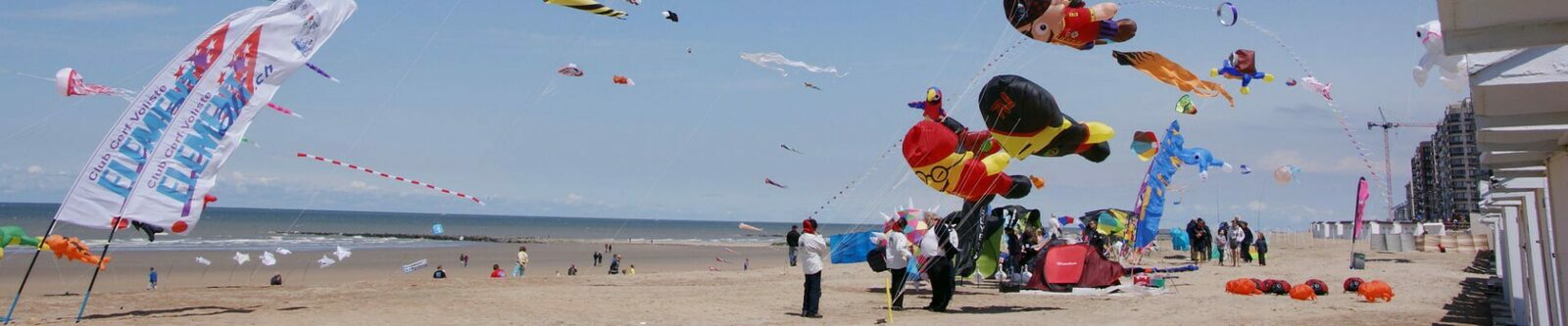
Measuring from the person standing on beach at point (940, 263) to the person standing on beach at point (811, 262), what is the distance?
1.39 metres

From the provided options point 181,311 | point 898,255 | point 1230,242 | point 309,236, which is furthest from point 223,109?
point 309,236

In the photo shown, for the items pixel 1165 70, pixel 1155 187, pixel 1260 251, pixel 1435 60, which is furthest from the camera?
pixel 1260 251

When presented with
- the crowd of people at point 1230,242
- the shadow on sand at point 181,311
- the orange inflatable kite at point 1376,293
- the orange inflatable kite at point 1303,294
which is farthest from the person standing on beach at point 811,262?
the crowd of people at point 1230,242

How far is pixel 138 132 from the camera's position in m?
10.8

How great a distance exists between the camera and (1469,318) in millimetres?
12523

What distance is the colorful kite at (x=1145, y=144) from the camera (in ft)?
57.6

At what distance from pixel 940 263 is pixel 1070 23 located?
3.42m

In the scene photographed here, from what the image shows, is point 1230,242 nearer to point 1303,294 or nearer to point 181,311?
point 1303,294

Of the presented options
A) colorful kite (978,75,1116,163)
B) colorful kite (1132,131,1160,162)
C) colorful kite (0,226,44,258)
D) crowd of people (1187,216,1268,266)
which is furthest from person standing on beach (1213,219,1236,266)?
colorful kite (0,226,44,258)

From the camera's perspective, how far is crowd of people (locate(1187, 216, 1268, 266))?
2525 centimetres

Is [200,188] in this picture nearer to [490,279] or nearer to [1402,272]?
[490,279]

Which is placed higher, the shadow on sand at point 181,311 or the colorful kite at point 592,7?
the colorful kite at point 592,7

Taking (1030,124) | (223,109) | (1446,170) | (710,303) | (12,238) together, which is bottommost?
(710,303)

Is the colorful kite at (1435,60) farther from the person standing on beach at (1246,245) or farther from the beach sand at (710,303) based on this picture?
the person standing on beach at (1246,245)
